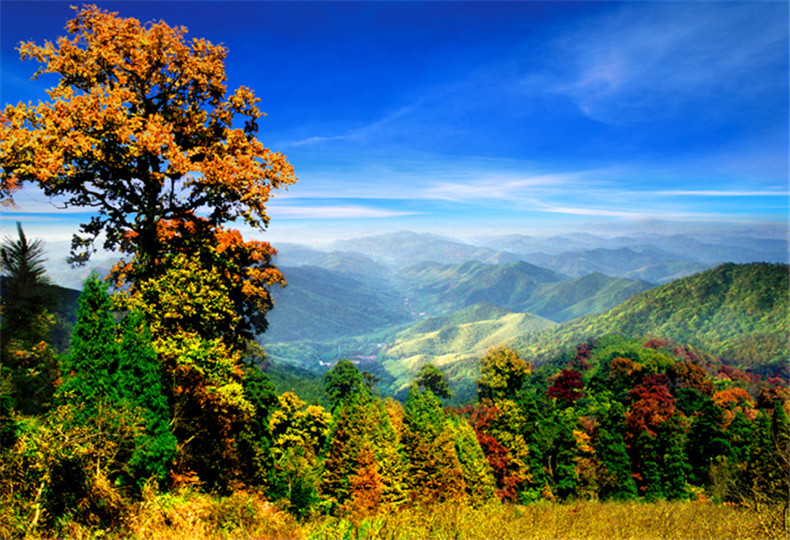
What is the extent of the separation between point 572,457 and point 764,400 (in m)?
55.5

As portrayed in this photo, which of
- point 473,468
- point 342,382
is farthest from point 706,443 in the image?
point 342,382

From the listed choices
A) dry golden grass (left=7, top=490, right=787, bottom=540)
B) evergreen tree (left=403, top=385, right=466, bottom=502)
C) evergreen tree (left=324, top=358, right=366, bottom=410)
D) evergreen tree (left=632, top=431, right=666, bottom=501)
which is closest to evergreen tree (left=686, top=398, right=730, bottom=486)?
evergreen tree (left=632, top=431, right=666, bottom=501)

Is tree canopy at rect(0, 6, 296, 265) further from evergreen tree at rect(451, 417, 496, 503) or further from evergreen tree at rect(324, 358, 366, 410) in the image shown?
evergreen tree at rect(324, 358, 366, 410)

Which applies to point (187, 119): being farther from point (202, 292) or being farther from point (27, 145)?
point (202, 292)

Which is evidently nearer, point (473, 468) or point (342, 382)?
point (473, 468)

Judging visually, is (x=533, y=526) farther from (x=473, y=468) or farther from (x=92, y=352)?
(x=473, y=468)

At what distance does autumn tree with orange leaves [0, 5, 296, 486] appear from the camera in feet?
36.3

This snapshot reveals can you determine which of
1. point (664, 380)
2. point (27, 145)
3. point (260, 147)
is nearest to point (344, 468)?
point (260, 147)

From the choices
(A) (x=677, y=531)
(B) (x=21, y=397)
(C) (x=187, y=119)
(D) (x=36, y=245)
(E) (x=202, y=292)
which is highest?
(C) (x=187, y=119)

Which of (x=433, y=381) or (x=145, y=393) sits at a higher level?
(x=145, y=393)

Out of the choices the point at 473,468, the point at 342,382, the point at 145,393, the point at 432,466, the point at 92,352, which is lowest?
the point at 473,468

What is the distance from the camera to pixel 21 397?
399 inches

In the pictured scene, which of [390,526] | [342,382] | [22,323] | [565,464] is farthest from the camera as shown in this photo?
[342,382]

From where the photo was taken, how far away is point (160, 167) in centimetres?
1247
